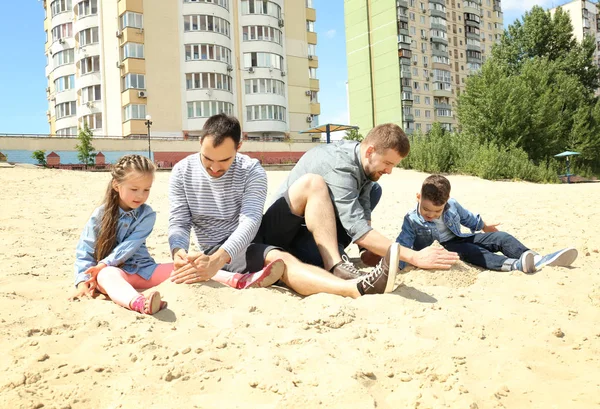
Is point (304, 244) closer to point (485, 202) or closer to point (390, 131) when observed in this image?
point (390, 131)

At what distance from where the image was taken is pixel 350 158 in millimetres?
3533

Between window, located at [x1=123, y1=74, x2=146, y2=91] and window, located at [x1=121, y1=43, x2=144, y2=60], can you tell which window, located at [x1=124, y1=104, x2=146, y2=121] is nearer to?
window, located at [x1=123, y1=74, x2=146, y2=91]

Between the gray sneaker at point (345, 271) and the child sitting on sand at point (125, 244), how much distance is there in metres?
0.36

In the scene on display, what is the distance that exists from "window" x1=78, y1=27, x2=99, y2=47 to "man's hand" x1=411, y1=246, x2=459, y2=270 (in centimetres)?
→ 3765

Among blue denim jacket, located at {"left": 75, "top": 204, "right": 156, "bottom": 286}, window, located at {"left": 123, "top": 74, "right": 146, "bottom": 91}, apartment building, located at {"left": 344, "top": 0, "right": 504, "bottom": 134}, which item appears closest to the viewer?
blue denim jacket, located at {"left": 75, "top": 204, "right": 156, "bottom": 286}

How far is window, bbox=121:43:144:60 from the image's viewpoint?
108 feet

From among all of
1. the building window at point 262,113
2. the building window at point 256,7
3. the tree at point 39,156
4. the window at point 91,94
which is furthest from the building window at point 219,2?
the tree at point 39,156

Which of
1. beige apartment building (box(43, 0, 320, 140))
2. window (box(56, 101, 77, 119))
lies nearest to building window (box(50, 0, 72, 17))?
beige apartment building (box(43, 0, 320, 140))

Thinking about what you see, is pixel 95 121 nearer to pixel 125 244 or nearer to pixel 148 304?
pixel 125 244

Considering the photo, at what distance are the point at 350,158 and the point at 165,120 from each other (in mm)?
32148

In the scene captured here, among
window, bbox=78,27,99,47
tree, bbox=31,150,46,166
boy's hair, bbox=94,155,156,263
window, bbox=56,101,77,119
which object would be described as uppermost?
window, bbox=78,27,99,47

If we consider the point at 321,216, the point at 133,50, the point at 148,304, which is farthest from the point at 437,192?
the point at 133,50

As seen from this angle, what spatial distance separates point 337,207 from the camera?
339 centimetres

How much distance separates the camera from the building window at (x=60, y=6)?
37.6 meters
